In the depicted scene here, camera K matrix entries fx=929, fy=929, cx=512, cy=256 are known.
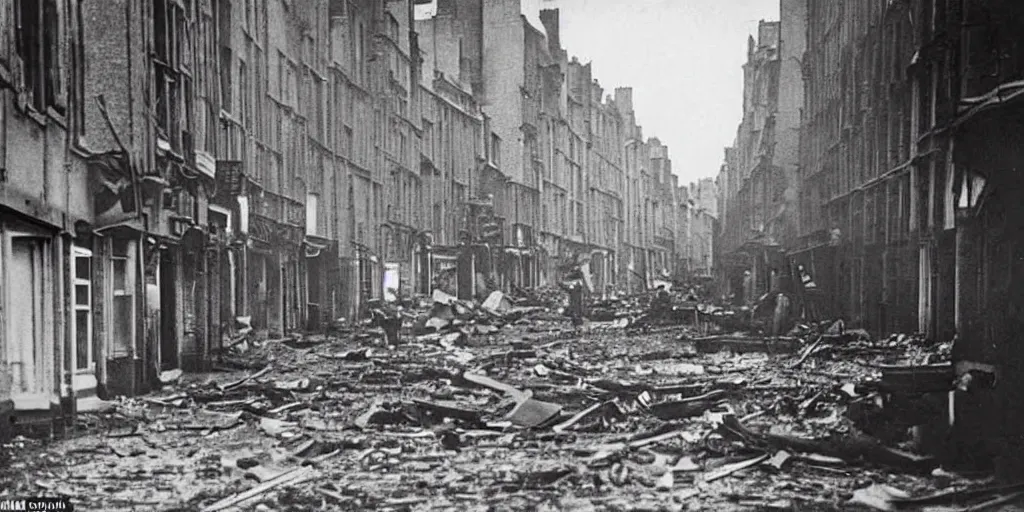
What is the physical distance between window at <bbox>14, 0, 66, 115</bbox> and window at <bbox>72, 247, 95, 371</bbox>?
2.06m

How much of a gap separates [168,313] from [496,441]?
765 centimetres

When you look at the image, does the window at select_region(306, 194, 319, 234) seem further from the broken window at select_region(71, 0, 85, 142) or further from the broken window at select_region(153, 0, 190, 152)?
the broken window at select_region(71, 0, 85, 142)

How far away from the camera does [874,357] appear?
16.0m

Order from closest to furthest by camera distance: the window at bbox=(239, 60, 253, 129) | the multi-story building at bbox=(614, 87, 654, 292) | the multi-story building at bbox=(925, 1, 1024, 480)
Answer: the multi-story building at bbox=(925, 1, 1024, 480) → the window at bbox=(239, 60, 253, 129) → the multi-story building at bbox=(614, 87, 654, 292)

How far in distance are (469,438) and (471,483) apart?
1956 mm

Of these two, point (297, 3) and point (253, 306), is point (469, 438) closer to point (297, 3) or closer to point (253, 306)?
point (253, 306)

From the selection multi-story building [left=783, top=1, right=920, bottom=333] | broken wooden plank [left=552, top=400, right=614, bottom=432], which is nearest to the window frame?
broken wooden plank [left=552, top=400, right=614, bottom=432]

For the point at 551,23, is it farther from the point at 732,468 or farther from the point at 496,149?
the point at 732,468

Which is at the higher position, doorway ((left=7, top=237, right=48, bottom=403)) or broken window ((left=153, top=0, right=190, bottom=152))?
broken window ((left=153, top=0, right=190, bottom=152))

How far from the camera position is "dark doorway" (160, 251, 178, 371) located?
50.5ft

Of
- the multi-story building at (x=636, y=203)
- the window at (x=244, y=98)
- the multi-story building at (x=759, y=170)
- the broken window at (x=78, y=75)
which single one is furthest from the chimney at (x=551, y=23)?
the broken window at (x=78, y=75)

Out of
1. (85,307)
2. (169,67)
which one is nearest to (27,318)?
(85,307)

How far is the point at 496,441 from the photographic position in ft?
34.3

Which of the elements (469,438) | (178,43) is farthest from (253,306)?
(469,438)
